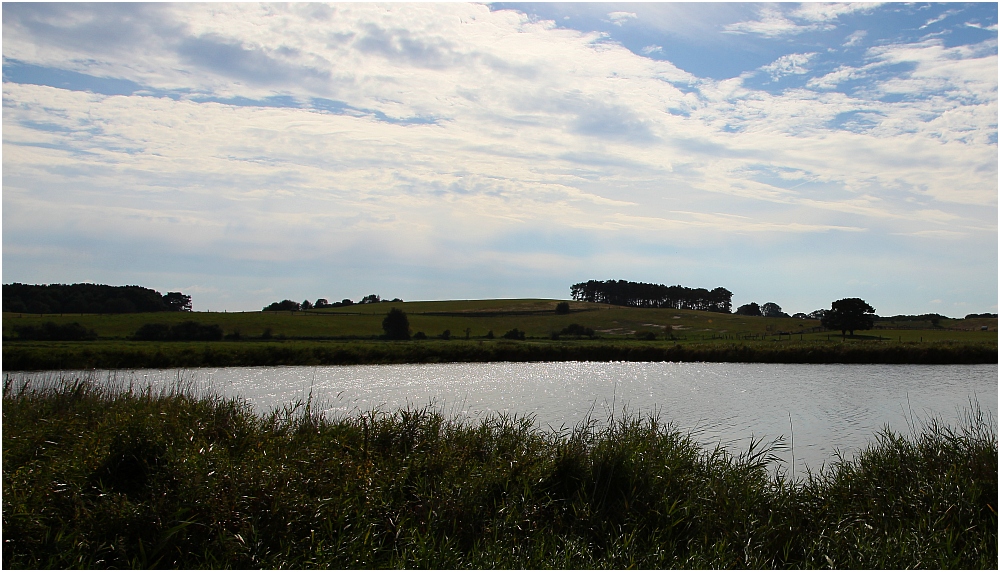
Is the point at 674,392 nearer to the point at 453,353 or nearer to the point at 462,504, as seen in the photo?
the point at 462,504

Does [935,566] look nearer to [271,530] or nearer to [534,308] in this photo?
[271,530]

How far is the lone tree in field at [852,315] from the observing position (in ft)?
243

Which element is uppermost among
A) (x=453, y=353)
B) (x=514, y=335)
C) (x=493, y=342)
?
(x=514, y=335)

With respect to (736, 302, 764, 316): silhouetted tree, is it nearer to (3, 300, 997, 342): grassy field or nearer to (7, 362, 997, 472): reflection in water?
(3, 300, 997, 342): grassy field

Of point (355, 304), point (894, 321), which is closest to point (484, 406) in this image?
point (894, 321)

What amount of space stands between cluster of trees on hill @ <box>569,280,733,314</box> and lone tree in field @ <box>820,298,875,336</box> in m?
59.6

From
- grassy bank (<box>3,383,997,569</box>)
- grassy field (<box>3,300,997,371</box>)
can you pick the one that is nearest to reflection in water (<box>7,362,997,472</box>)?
grassy field (<box>3,300,997,371</box>)

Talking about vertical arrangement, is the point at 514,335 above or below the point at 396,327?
below

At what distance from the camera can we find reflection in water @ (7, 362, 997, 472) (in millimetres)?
22344

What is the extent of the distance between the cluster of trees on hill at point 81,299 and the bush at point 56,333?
1529 cm

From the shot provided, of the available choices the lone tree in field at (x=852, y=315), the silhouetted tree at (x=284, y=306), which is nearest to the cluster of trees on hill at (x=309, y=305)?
the silhouetted tree at (x=284, y=306)

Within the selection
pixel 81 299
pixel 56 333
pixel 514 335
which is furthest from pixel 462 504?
pixel 81 299

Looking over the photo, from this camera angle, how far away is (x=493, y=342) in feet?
229

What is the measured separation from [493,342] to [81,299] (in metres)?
52.3
